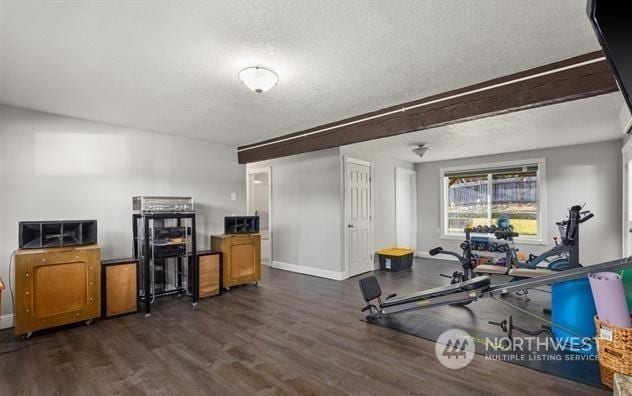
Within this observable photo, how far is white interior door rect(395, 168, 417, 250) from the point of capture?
282 inches

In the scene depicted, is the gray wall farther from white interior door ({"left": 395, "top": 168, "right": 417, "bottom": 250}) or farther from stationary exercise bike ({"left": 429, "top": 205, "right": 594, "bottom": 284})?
white interior door ({"left": 395, "top": 168, "right": 417, "bottom": 250})

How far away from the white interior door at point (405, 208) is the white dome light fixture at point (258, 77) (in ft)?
16.6

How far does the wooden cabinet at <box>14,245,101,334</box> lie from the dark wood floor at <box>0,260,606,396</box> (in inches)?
7.0

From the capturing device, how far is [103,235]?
161 inches

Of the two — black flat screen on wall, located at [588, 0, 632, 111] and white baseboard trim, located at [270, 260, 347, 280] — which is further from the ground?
black flat screen on wall, located at [588, 0, 632, 111]

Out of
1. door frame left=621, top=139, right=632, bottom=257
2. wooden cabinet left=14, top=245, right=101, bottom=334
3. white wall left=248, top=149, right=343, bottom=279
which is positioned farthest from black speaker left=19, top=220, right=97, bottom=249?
door frame left=621, top=139, right=632, bottom=257

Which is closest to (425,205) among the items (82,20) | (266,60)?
(266,60)

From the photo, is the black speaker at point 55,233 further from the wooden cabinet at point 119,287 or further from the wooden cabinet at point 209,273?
the wooden cabinet at point 209,273

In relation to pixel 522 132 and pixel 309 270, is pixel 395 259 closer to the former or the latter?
pixel 309 270

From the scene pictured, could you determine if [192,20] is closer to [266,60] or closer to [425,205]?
[266,60]

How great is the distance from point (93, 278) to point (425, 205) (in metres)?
6.89

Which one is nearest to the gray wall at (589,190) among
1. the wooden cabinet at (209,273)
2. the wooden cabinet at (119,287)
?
the wooden cabinet at (209,273)

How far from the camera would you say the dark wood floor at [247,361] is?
2.20 m

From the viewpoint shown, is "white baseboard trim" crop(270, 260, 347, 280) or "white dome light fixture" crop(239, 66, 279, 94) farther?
"white baseboard trim" crop(270, 260, 347, 280)
